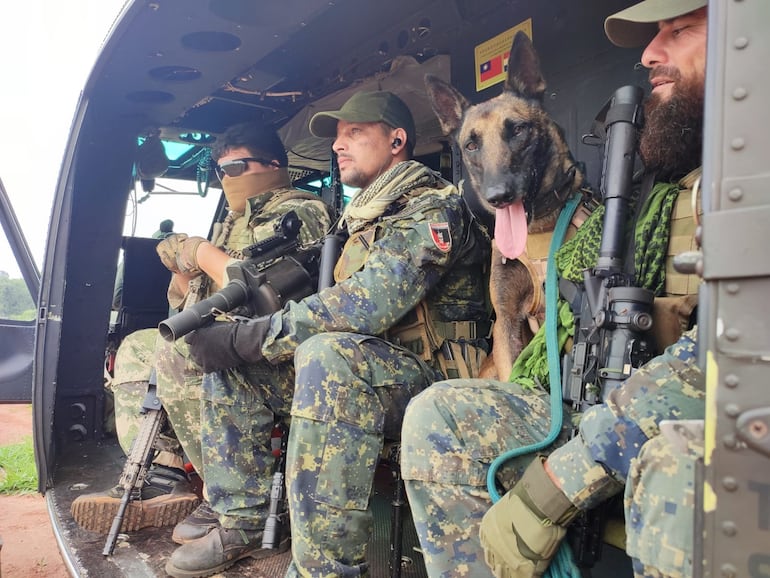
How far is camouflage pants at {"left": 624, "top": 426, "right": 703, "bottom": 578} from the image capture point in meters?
0.94

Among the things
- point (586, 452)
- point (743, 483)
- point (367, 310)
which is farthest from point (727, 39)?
point (367, 310)

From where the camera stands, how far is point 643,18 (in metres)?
1.51

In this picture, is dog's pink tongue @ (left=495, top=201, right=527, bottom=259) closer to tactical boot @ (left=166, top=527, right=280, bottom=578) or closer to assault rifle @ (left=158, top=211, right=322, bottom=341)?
assault rifle @ (left=158, top=211, right=322, bottom=341)

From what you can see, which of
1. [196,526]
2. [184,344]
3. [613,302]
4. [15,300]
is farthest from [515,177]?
[15,300]

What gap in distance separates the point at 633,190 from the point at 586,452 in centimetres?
78

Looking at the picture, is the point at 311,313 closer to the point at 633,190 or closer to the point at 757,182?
the point at 633,190

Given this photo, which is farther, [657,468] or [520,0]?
[520,0]

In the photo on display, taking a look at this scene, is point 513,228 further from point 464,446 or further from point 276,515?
point 276,515

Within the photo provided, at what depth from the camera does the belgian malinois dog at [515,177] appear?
1.95 meters

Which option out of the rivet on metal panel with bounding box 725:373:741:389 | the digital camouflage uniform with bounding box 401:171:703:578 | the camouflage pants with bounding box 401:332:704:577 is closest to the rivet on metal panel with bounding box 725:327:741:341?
the rivet on metal panel with bounding box 725:373:741:389

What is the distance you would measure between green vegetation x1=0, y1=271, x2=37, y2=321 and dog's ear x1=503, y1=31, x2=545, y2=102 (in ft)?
10.7

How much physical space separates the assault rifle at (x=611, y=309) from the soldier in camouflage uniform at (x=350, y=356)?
0.55 m

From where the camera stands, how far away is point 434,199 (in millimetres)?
2191

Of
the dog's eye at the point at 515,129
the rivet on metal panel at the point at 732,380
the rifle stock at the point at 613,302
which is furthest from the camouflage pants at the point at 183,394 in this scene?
the rivet on metal panel at the point at 732,380
